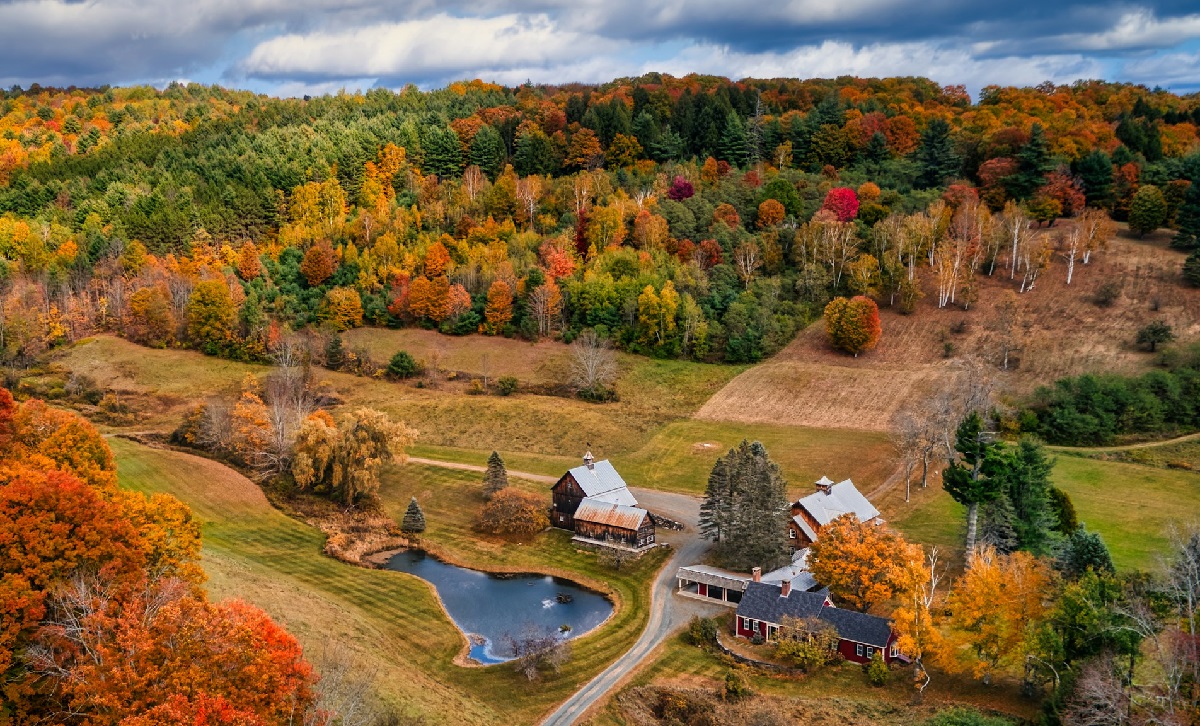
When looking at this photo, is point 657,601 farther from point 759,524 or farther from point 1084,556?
point 1084,556

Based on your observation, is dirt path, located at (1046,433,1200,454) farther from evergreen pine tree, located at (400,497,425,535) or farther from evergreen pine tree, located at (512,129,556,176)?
evergreen pine tree, located at (512,129,556,176)

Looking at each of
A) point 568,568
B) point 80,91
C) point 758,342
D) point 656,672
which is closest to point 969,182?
point 758,342

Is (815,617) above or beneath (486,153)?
beneath

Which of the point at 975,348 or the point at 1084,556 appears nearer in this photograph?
the point at 1084,556

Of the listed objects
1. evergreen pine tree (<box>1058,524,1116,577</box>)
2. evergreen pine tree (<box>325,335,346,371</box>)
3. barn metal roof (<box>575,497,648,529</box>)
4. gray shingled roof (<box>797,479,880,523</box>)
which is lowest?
barn metal roof (<box>575,497,648,529</box>)


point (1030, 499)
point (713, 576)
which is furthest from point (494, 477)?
point (1030, 499)

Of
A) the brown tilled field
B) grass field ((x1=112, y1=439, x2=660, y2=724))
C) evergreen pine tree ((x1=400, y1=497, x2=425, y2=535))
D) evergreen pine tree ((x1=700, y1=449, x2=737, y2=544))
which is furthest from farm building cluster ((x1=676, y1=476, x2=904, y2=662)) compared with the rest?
evergreen pine tree ((x1=400, y1=497, x2=425, y2=535))

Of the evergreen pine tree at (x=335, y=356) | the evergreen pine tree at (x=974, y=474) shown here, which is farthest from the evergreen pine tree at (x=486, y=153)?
the evergreen pine tree at (x=974, y=474)
